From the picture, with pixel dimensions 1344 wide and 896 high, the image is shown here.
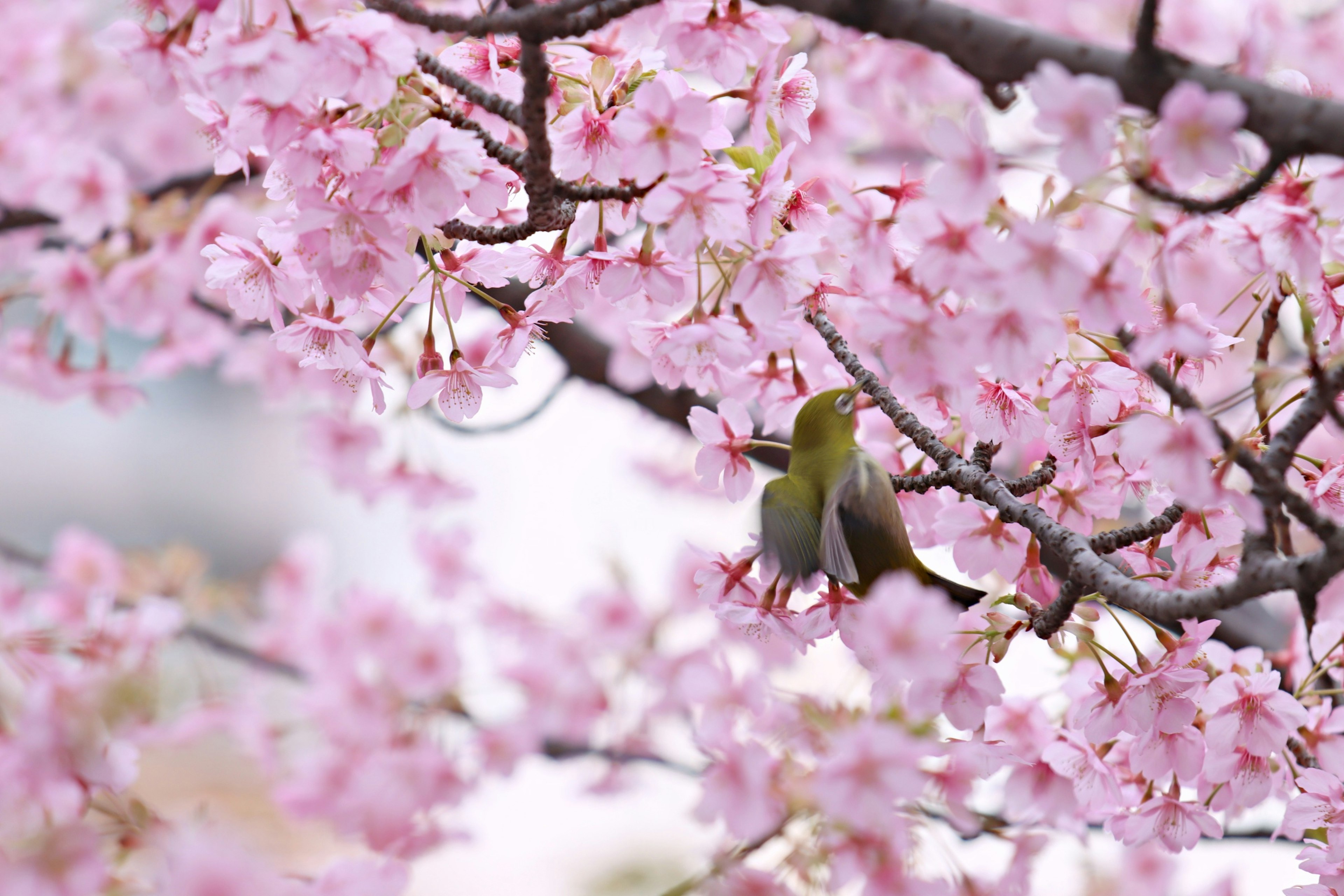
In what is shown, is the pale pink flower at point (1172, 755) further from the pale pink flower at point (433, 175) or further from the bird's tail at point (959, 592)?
the pale pink flower at point (433, 175)

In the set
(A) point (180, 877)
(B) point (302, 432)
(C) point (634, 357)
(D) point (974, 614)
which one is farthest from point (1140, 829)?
(B) point (302, 432)

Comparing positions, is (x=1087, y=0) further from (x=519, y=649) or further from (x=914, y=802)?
(x=914, y=802)

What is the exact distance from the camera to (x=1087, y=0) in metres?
3.63

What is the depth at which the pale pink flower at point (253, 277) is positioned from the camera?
0.86m

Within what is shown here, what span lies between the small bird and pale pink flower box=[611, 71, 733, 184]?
291 millimetres

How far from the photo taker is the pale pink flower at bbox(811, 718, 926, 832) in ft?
2.04

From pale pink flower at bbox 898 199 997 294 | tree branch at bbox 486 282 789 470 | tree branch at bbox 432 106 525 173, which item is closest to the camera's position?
pale pink flower at bbox 898 199 997 294

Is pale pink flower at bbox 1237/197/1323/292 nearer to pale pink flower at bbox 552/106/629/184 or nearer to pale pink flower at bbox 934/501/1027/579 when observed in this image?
pale pink flower at bbox 934/501/1027/579

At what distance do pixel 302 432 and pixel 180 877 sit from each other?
1.82 m

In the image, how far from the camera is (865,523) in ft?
2.63

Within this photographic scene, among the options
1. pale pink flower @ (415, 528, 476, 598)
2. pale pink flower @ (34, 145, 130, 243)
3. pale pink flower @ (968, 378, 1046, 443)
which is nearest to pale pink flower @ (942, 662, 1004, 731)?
pale pink flower @ (968, 378, 1046, 443)

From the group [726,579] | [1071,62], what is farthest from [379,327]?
[1071,62]

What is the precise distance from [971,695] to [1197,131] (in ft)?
→ 1.60

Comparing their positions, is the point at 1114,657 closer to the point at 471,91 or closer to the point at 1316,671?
the point at 1316,671
